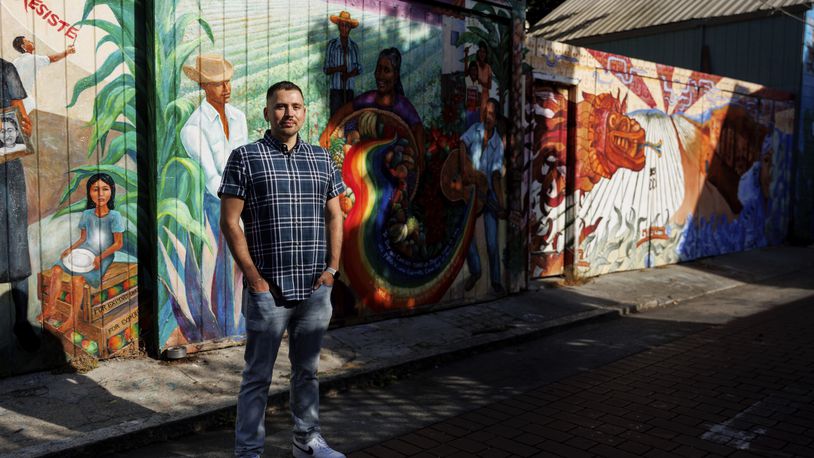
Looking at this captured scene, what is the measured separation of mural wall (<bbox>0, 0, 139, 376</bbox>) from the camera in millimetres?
4668

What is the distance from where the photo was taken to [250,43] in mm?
5684

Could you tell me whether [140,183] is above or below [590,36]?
below

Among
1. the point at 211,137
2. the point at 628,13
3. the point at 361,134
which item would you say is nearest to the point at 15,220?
the point at 211,137

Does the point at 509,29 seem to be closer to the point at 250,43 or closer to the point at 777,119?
the point at 250,43

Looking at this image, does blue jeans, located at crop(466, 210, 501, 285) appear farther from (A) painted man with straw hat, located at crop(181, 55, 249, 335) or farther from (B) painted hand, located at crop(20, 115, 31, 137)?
(B) painted hand, located at crop(20, 115, 31, 137)

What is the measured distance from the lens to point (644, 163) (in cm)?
1042

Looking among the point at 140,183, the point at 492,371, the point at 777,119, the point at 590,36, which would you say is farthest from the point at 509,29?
the point at 590,36

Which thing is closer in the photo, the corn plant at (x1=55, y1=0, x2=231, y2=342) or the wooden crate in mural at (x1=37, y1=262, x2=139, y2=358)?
the wooden crate in mural at (x1=37, y1=262, x2=139, y2=358)

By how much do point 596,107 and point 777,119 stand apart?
6.40 m

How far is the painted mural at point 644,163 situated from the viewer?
30.1 feet

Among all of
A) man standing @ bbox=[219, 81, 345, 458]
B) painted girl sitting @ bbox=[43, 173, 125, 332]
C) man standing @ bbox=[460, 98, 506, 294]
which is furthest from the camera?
man standing @ bbox=[460, 98, 506, 294]

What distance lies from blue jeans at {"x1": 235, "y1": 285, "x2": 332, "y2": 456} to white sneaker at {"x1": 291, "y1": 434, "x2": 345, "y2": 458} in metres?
0.29

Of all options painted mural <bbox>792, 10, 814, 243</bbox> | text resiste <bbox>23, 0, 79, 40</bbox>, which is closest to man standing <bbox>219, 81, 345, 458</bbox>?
text resiste <bbox>23, 0, 79, 40</bbox>

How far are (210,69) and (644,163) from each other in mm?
7140
